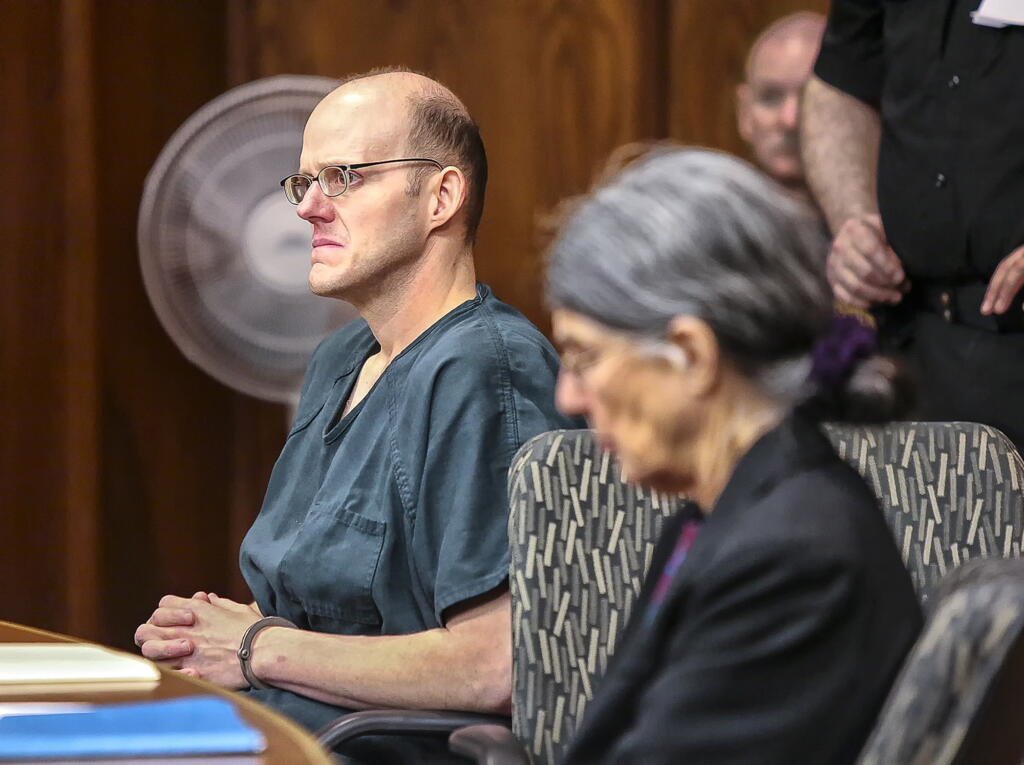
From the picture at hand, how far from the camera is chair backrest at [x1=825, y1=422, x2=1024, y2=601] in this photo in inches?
61.6

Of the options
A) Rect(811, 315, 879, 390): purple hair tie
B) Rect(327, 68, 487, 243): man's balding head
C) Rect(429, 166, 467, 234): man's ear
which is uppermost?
Rect(327, 68, 487, 243): man's balding head

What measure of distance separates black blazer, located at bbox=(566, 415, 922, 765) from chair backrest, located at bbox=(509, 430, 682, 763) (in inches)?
19.8

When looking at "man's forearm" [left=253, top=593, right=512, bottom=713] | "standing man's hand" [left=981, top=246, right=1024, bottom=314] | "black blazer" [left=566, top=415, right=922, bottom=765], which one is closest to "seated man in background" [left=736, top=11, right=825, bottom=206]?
"standing man's hand" [left=981, top=246, right=1024, bottom=314]

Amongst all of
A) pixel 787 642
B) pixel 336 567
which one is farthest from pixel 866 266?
pixel 787 642

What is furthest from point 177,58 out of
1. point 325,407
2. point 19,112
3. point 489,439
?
point 489,439

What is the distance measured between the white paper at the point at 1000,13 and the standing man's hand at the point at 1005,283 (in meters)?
0.31

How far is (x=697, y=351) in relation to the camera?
3.57ft

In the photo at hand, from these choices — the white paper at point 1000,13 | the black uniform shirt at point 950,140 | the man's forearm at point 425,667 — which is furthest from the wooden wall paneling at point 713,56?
the man's forearm at point 425,667

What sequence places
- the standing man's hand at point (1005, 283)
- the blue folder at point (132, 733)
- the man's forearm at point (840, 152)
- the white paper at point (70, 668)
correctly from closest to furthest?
the blue folder at point (132, 733) → the white paper at point (70, 668) → the standing man's hand at point (1005, 283) → the man's forearm at point (840, 152)

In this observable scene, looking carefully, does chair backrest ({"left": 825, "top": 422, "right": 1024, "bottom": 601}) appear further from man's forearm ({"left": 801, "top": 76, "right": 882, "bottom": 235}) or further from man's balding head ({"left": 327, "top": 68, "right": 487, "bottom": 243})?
man's forearm ({"left": 801, "top": 76, "right": 882, "bottom": 235})

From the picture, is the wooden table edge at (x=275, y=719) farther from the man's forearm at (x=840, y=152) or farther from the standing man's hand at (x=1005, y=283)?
the man's forearm at (x=840, y=152)

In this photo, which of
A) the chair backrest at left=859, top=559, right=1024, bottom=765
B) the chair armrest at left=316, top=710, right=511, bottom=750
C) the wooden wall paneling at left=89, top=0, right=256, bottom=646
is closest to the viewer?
the chair backrest at left=859, top=559, right=1024, bottom=765

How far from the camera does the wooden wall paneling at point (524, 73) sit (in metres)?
3.75

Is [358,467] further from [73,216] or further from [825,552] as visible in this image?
[73,216]
